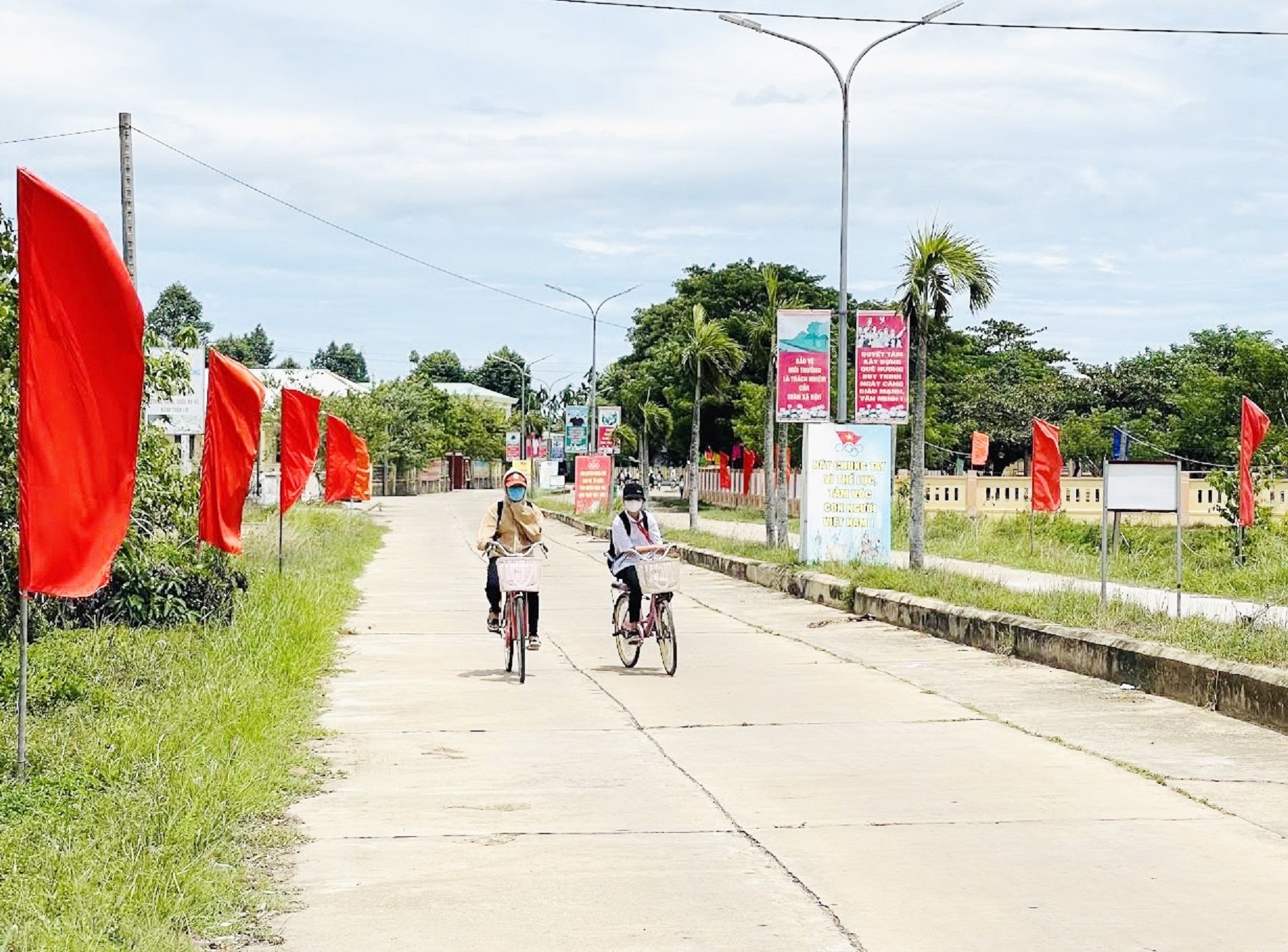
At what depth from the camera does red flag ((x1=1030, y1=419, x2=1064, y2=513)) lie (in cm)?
2930

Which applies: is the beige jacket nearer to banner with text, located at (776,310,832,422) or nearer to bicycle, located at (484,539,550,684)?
bicycle, located at (484,539,550,684)

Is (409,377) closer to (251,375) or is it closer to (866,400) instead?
(866,400)

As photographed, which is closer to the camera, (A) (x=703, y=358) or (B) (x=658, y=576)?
(B) (x=658, y=576)

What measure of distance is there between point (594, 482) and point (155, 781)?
44.8 m

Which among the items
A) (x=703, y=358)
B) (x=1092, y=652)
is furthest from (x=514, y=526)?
(x=703, y=358)

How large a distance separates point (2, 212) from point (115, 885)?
6.29 m

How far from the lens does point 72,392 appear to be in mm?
7496

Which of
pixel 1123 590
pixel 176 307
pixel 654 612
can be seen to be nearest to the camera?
pixel 654 612

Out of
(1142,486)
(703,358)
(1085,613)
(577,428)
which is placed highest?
(703,358)

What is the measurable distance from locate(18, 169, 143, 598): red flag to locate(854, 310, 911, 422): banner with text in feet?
50.2

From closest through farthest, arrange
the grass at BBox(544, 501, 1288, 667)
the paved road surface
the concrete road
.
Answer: the concrete road
the grass at BBox(544, 501, 1288, 667)
the paved road surface

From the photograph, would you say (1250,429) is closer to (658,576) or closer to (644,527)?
(644,527)

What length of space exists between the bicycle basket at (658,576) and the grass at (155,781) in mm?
2750

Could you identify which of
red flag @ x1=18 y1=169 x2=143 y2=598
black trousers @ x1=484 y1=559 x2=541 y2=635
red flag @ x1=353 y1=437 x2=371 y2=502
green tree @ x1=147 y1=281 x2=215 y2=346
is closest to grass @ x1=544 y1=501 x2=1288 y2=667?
black trousers @ x1=484 y1=559 x2=541 y2=635
